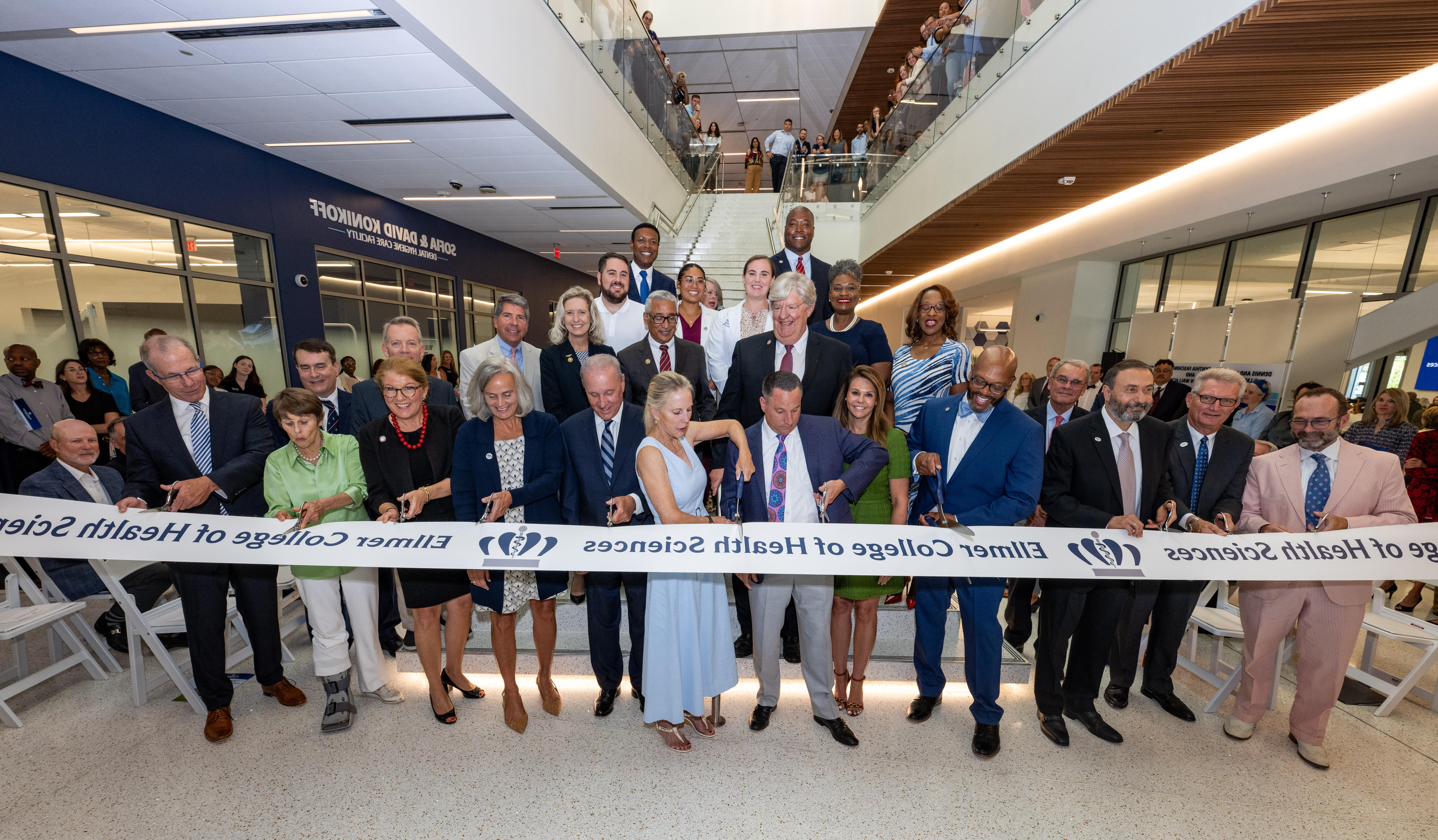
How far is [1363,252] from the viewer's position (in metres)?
5.76

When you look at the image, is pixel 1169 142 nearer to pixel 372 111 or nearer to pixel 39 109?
pixel 372 111

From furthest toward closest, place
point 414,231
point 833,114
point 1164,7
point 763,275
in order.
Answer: point 833,114, point 414,231, point 1164,7, point 763,275

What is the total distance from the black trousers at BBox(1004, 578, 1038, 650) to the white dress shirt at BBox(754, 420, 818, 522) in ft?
6.69

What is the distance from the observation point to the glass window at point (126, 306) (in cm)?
517

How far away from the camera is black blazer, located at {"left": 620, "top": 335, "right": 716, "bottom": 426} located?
325 centimetres

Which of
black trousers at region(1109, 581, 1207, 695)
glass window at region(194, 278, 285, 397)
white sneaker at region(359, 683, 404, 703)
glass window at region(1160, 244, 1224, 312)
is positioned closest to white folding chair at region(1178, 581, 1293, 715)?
black trousers at region(1109, 581, 1207, 695)

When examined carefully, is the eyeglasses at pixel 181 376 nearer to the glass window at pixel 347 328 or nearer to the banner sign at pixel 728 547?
the banner sign at pixel 728 547

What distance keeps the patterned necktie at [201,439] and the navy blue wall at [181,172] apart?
A: 428 centimetres

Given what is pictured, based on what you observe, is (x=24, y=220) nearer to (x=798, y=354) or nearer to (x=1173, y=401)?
(x=798, y=354)

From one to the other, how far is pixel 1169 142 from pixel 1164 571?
5.57 metres

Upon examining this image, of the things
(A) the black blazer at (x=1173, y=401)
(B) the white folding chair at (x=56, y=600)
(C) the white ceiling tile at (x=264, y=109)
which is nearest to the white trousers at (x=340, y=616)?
(B) the white folding chair at (x=56, y=600)

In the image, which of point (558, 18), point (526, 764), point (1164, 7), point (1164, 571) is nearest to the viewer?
point (1164, 571)

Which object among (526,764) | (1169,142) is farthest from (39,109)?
(1169,142)

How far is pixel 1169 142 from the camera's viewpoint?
5582mm
